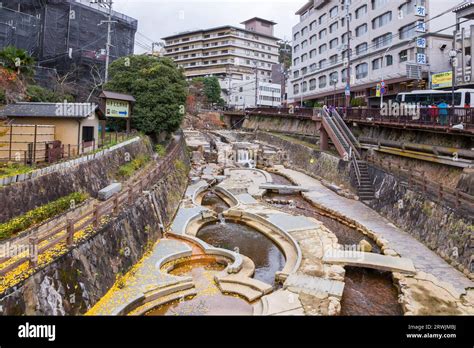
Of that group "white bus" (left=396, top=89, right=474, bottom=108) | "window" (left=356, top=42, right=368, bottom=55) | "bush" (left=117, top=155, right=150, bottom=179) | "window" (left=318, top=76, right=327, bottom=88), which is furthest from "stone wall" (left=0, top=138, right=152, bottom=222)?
"window" (left=318, top=76, right=327, bottom=88)

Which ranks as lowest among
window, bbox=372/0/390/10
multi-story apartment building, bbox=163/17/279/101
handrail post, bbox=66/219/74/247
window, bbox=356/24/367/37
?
handrail post, bbox=66/219/74/247

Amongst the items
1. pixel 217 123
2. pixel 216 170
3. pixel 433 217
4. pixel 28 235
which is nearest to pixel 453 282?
pixel 433 217

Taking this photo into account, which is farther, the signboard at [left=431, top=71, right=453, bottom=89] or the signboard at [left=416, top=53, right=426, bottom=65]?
the signboard at [left=416, top=53, right=426, bottom=65]

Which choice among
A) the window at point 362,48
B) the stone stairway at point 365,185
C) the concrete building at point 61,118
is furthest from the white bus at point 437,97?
the concrete building at point 61,118

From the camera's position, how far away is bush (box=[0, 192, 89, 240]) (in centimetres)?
1230

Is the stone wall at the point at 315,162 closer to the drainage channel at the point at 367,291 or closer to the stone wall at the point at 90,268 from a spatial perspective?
the drainage channel at the point at 367,291

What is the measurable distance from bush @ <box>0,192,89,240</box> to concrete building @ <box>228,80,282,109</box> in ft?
230

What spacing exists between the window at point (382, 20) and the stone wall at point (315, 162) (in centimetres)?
1787

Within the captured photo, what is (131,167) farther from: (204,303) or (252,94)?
(252,94)

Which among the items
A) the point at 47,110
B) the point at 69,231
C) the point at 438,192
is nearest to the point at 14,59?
the point at 47,110

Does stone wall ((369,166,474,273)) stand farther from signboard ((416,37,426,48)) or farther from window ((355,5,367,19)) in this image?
window ((355,5,367,19))

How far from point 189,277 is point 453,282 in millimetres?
10384

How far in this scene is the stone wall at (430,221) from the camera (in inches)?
581
